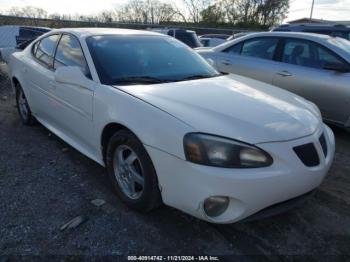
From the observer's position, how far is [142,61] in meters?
3.36

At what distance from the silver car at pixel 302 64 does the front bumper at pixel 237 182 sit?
236 cm

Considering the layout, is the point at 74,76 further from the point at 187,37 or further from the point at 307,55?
the point at 187,37

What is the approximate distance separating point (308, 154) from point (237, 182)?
0.65 metres

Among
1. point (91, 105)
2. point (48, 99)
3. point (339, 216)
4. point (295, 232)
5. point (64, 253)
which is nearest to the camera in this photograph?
point (64, 253)

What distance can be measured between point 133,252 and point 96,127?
1.20 m

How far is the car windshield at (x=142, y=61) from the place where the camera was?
313 centimetres

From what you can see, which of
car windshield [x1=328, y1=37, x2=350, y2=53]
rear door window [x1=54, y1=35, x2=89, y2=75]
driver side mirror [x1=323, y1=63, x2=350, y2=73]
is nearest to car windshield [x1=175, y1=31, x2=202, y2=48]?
car windshield [x1=328, y1=37, x2=350, y2=53]

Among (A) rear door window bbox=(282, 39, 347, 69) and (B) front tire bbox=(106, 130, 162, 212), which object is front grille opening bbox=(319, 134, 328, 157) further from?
(A) rear door window bbox=(282, 39, 347, 69)

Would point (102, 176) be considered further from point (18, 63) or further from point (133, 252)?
point (18, 63)

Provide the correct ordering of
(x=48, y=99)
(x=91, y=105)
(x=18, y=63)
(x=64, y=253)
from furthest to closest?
(x=18, y=63)
(x=48, y=99)
(x=91, y=105)
(x=64, y=253)

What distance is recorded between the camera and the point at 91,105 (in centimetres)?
309

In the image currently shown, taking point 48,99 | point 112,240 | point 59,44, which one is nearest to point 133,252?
point 112,240

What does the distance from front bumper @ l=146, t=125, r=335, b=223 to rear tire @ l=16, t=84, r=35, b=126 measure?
10.3 ft

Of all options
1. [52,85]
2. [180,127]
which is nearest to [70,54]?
[52,85]
